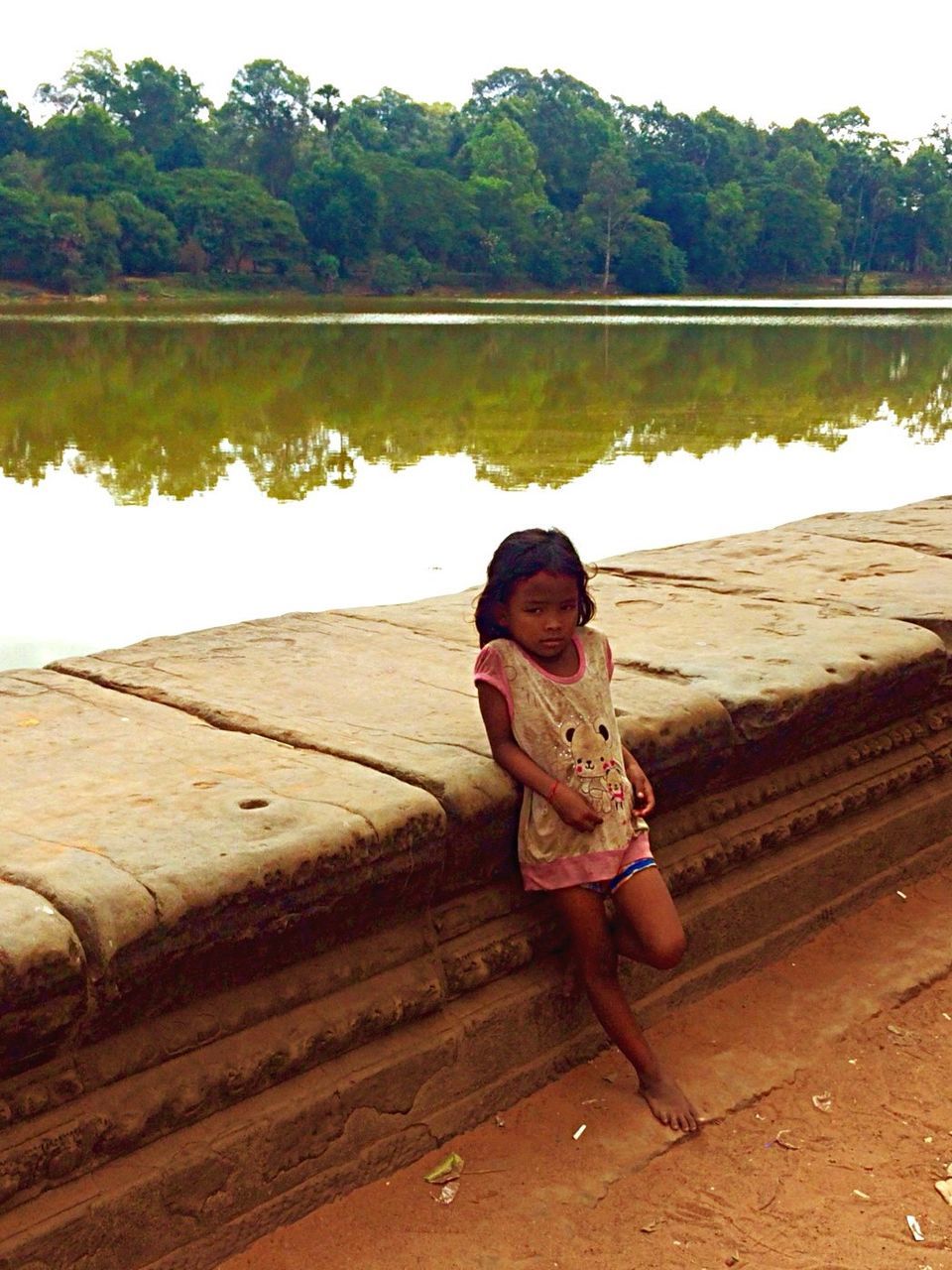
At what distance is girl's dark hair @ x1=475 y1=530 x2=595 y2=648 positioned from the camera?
7.00 feet

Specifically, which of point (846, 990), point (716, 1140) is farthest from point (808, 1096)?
point (846, 990)

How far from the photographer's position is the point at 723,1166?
201cm

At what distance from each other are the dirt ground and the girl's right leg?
41 millimetres

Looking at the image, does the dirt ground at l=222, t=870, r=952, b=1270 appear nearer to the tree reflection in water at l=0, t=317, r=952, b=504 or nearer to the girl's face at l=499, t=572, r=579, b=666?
the girl's face at l=499, t=572, r=579, b=666

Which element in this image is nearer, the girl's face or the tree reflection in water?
the girl's face

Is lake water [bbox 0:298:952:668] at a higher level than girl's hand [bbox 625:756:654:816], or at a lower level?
lower

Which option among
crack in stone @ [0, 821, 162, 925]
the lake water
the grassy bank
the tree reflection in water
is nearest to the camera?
crack in stone @ [0, 821, 162, 925]

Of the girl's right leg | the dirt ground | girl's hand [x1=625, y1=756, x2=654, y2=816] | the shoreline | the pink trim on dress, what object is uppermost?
girl's hand [x1=625, y1=756, x2=654, y2=816]

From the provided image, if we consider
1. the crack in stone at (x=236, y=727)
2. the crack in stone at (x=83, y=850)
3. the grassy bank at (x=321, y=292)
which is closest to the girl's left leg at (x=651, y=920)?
the crack in stone at (x=236, y=727)

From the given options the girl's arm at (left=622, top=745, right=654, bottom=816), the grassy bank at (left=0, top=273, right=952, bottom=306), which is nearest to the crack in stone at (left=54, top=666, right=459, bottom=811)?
the girl's arm at (left=622, top=745, right=654, bottom=816)

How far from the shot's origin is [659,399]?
43.6 feet

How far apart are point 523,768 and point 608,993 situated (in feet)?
1.26

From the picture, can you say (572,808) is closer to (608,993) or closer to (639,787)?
(639,787)

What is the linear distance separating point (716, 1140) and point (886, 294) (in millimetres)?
78450
